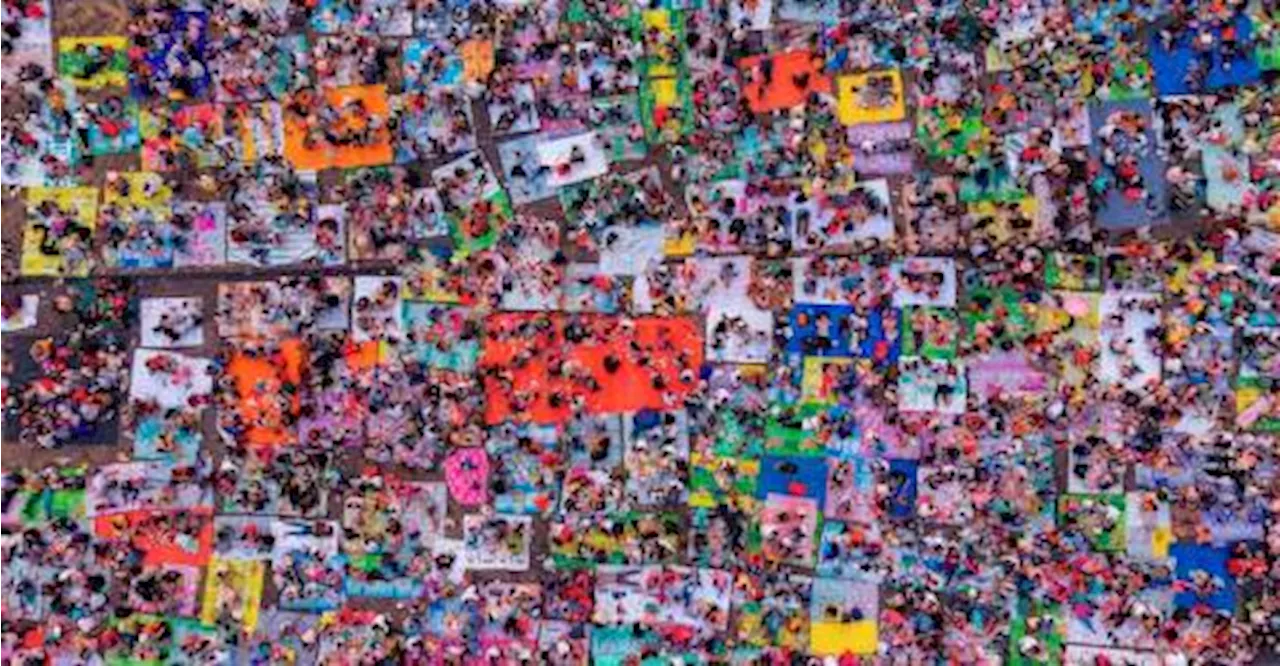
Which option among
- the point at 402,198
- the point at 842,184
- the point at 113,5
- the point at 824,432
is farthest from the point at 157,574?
the point at 842,184

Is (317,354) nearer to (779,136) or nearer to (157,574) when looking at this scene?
(157,574)

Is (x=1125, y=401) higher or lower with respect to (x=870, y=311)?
lower

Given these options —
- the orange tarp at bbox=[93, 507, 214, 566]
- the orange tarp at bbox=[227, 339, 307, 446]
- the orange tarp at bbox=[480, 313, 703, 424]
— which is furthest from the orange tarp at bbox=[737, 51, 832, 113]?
the orange tarp at bbox=[93, 507, 214, 566]

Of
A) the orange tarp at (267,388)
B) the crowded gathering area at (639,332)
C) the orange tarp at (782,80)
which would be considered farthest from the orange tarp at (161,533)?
the orange tarp at (782,80)

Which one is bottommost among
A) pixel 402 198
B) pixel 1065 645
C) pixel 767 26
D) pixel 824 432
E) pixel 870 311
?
pixel 1065 645

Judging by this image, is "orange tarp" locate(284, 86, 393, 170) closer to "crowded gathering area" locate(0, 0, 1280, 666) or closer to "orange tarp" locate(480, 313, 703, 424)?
"crowded gathering area" locate(0, 0, 1280, 666)

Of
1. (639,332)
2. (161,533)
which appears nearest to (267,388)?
(161,533)

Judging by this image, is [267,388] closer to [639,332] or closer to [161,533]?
[161,533]
